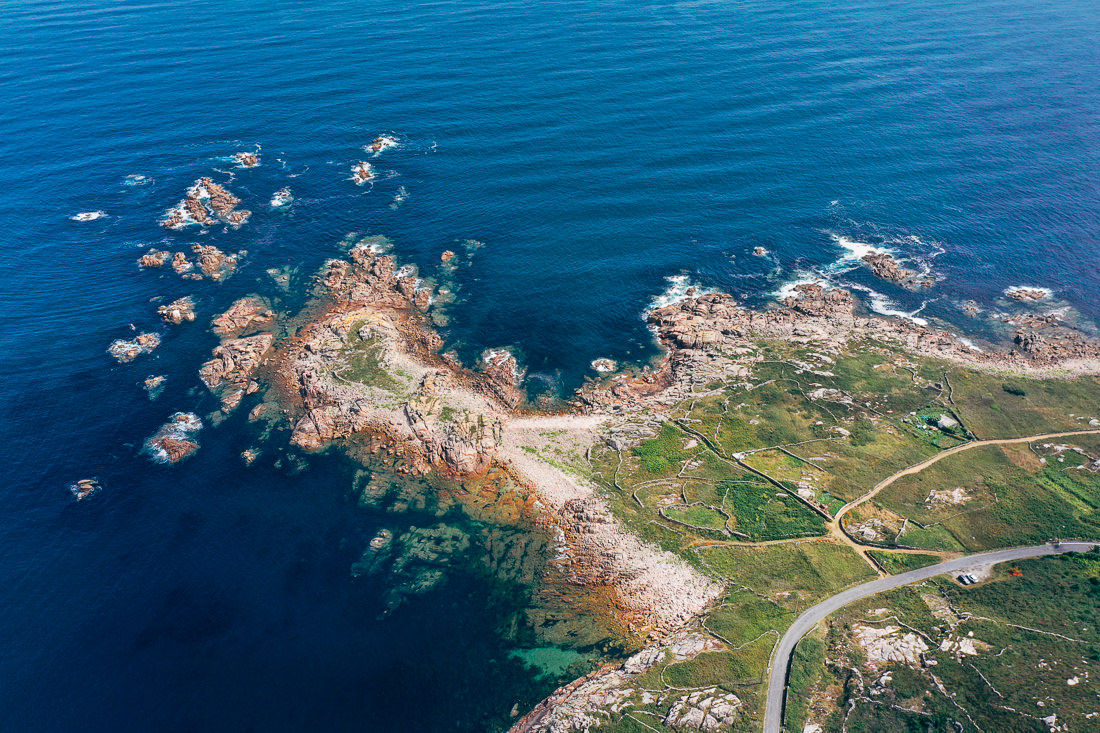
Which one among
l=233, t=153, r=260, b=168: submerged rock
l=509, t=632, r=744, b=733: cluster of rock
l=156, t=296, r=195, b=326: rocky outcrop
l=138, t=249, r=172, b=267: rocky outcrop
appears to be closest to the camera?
l=509, t=632, r=744, b=733: cluster of rock

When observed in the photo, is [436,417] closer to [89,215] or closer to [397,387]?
[397,387]

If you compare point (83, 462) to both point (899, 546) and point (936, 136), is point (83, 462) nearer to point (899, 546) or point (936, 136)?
point (899, 546)

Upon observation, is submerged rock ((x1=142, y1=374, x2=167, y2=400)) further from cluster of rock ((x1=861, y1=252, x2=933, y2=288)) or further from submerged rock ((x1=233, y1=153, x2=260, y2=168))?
cluster of rock ((x1=861, y1=252, x2=933, y2=288))

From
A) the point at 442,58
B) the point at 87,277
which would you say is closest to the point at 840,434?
the point at 87,277

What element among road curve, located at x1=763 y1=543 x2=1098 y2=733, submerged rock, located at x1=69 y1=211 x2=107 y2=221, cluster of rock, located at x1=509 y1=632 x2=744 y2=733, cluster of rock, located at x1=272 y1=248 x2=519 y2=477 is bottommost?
cluster of rock, located at x1=509 y1=632 x2=744 y2=733

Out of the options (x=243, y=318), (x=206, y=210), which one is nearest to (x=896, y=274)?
(x=243, y=318)

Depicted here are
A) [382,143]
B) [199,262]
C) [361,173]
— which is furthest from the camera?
[382,143]

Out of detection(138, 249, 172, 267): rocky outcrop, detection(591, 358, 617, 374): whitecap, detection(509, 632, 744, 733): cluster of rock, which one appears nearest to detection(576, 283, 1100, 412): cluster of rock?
detection(591, 358, 617, 374): whitecap
